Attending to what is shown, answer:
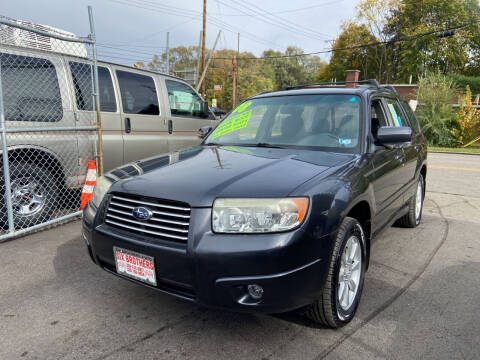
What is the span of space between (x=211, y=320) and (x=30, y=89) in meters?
3.42

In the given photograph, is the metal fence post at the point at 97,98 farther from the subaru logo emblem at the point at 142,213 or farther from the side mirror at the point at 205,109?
the subaru logo emblem at the point at 142,213

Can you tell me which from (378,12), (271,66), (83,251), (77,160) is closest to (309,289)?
(83,251)

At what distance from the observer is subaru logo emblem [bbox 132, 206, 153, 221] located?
2.28 meters

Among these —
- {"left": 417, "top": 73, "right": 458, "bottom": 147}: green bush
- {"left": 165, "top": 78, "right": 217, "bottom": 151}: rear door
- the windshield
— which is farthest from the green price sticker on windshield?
{"left": 417, "top": 73, "right": 458, "bottom": 147}: green bush

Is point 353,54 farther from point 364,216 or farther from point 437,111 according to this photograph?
point 364,216

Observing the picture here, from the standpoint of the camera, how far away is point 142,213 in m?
2.30

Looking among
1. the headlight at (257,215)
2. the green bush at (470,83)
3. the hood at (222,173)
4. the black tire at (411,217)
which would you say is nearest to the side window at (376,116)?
the hood at (222,173)

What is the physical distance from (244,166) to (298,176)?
0.42m

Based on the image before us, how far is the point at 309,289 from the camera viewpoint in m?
2.15

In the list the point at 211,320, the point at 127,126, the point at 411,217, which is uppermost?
the point at 127,126

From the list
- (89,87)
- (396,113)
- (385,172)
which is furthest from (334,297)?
(89,87)

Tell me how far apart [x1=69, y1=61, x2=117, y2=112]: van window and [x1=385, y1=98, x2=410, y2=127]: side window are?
3.75 m

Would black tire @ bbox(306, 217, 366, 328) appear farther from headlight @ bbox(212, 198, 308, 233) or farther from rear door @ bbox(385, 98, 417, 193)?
rear door @ bbox(385, 98, 417, 193)

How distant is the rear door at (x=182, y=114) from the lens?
6402 mm
